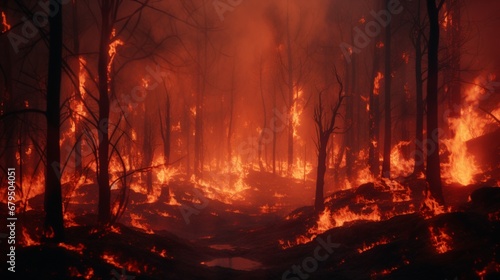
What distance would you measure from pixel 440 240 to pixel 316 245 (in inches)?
183

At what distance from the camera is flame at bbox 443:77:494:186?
17.5 metres

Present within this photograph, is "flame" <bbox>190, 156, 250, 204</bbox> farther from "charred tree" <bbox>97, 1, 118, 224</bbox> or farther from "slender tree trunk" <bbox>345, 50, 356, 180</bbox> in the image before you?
"charred tree" <bbox>97, 1, 118, 224</bbox>

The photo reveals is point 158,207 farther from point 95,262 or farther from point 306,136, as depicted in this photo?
point 306,136

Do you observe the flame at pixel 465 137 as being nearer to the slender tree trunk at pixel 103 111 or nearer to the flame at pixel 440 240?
the flame at pixel 440 240

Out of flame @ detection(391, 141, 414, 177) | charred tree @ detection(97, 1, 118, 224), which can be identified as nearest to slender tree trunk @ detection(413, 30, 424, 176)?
flame @ detection(391, 141, 414, 177)

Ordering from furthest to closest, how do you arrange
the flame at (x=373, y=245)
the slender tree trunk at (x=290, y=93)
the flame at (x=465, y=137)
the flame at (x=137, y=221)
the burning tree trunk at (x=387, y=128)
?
the slender tree trunk at (x=290, y=93) → the burning tree trunk at (x=387, y=128) → the flame at (x=137, y=221) → the flame at (x=465, y=137) → the flame at (x=373, y=245)

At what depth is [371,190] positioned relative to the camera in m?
18.7

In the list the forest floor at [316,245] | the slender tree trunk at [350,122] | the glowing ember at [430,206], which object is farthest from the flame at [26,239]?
the slender tree trunk at [350,122]

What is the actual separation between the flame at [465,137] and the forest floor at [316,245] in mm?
1591

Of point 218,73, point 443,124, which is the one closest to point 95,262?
point 443,124

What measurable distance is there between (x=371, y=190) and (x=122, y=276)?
13.0 metres

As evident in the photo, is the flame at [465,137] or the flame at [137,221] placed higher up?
the flame at [465,137]

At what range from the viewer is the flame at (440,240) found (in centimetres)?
875

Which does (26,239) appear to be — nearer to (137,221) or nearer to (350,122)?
(137,221)
